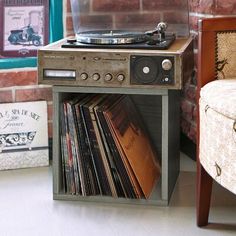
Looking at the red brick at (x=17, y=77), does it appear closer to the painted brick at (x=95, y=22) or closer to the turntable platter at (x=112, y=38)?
the painted brick at (x=95, y=22)

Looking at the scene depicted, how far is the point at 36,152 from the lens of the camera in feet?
8.11

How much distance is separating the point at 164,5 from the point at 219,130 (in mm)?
903

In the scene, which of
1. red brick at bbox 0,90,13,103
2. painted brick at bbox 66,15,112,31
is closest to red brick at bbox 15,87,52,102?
red brick at bbox 0,90,13,103

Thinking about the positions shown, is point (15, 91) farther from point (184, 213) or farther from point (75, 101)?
point (184, 213)

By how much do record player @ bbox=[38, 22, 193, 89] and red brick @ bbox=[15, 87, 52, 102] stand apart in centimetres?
49

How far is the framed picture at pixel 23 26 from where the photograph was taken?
252 centimetres

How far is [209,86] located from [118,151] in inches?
18.5

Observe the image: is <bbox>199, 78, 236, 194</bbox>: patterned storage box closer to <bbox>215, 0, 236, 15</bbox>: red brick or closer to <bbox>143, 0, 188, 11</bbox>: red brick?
<bbox>215, 0, 236, 15</bbox>: red brick

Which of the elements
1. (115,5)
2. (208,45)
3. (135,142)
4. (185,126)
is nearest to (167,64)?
(208,45)

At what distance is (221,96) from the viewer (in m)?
1.65

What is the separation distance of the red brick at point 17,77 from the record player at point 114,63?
465mm

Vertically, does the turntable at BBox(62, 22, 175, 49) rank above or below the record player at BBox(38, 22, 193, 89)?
above

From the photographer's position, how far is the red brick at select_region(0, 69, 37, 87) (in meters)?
2.45

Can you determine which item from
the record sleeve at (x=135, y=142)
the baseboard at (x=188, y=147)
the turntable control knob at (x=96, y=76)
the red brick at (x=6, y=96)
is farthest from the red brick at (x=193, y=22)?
the red brick at (x=6, y=96)
